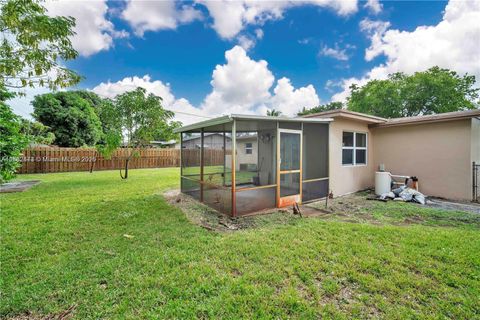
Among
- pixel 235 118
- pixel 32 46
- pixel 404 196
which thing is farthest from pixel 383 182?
pixel 32 46

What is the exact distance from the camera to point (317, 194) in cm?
695

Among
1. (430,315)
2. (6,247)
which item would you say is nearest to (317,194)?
(430,315)

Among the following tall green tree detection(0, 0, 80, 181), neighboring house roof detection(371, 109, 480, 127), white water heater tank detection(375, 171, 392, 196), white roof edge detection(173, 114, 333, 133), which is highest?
tall green tree detection(0, 0, 80, 181)

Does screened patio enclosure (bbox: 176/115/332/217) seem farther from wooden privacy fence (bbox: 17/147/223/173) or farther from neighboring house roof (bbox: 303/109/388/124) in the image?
wooden privacy fence (bbox: 17/147/223/173)

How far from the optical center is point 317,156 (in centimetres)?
708

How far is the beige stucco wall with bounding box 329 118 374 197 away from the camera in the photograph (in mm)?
7301

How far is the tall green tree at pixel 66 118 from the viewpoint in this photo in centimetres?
1939

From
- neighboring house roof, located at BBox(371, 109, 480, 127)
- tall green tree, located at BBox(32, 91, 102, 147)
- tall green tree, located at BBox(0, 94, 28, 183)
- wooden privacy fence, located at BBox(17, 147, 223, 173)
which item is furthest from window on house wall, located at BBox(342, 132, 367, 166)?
tall green tree, located at BBox(32, 91, 102, 147)

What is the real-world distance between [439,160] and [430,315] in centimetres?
724

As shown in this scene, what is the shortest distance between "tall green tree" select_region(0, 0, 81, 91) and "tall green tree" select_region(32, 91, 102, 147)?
60.6 ft

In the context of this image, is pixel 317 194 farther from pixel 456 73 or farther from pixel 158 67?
pixel 456 73

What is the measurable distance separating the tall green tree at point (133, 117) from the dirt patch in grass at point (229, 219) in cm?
612

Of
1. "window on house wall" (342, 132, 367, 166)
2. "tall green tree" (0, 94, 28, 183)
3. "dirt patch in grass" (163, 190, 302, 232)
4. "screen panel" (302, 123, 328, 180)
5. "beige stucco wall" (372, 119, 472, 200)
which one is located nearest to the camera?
"tall green tree" (0, 94, 28, 183)

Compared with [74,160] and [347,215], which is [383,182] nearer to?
[347,215]
